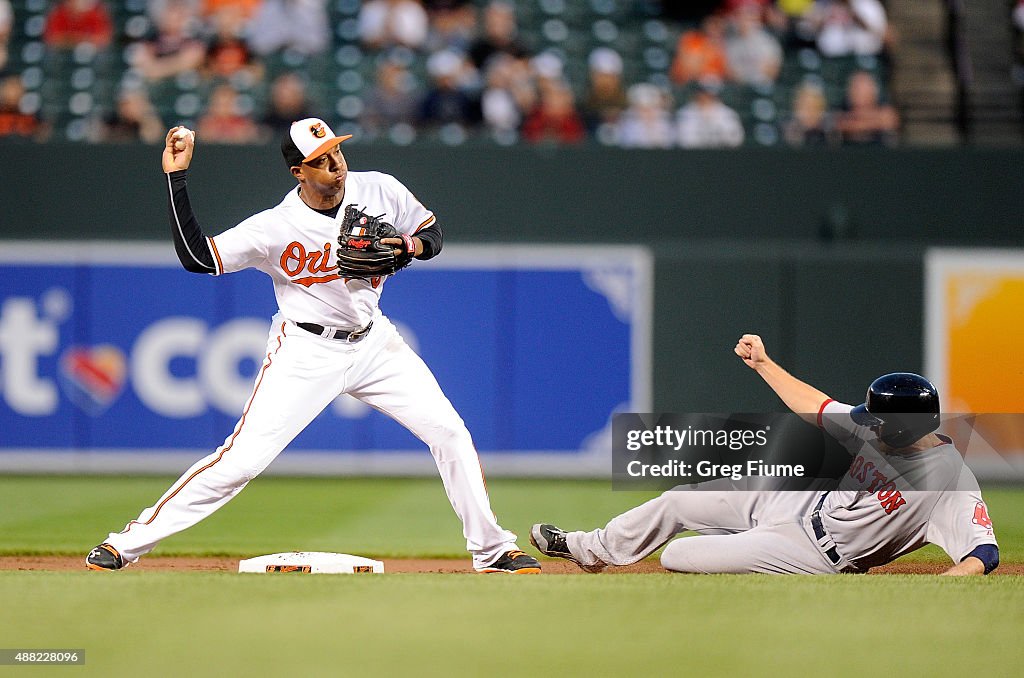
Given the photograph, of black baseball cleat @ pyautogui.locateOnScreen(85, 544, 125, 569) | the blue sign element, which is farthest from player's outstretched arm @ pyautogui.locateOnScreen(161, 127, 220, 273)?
the blue sign element

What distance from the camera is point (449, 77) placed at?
11305 millimetres

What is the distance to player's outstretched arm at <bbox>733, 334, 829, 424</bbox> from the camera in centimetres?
523

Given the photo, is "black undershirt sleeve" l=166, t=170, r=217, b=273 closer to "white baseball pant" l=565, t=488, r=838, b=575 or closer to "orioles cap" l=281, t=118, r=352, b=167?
"orioles cap" l=281, t=118, r=352, b=167

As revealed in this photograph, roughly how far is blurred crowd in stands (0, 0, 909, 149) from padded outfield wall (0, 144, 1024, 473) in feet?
0.76

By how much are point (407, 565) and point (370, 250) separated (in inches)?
73.5

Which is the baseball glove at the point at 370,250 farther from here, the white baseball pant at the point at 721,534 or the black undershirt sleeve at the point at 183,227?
the white baseball pant at the point at 721,534

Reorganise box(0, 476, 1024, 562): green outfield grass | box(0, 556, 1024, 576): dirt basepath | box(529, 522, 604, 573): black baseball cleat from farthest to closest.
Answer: box(0, 476, 1024, 562): green outfield grass, box(0, 556, 1024, 576): dirt basepath, box(529, 522, 604, 573): black baseball cleat

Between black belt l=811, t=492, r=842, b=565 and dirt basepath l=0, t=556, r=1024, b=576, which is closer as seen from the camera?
black belt l=811, t=492, r=842, b=565

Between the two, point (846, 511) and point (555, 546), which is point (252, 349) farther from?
point (846, 511)

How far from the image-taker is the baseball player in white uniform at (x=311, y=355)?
17.6 feet

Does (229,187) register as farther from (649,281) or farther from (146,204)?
(649,281)

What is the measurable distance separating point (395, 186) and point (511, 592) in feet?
6.43

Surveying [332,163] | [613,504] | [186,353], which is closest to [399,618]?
[332,163]

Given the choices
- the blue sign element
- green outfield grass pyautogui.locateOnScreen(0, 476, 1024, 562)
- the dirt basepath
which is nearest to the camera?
the dirt basepath
